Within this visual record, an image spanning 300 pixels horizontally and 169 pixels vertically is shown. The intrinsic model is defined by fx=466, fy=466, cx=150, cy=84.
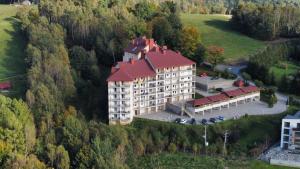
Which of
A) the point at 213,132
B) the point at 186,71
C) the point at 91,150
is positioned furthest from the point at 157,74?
the point at 91,150

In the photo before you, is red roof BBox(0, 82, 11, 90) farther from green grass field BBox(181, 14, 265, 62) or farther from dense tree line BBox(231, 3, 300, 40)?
dense tree line BBox(231, 3, 300, 40)

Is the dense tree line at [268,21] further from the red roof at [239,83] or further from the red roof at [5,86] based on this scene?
the red roof at [5,86]

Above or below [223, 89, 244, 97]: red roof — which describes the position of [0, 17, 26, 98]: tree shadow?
above

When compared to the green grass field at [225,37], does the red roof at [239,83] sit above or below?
below

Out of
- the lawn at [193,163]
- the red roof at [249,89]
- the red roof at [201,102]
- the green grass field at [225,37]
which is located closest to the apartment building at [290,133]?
the lawn at [193,163]

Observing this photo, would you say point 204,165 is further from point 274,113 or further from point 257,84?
point 257,84

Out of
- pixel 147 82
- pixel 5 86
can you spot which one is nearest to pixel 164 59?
pixel 147 82

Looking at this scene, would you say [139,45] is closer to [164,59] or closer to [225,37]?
[164,59]

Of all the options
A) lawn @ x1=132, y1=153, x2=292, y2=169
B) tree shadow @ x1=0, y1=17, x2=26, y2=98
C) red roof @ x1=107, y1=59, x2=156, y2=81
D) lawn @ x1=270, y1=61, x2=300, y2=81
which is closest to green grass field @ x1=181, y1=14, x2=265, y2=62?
lawn @ x1=270, y1=61, x2=300, y2=81
